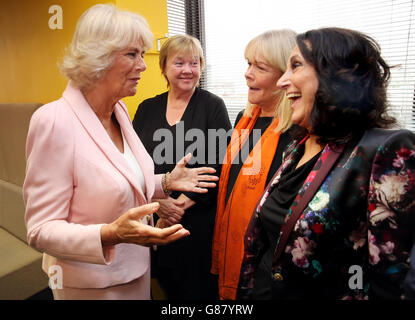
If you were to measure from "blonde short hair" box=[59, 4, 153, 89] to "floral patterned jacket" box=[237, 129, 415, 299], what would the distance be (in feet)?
2.74

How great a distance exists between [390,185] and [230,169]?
3.13 ft

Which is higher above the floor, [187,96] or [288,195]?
[187,96]

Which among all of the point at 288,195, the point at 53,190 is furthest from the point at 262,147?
the point at 53,190

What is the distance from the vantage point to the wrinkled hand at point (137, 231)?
2.92ft

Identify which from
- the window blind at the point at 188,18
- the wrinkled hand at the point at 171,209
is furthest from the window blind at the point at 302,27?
the wrinkled hand at the point at 171,209

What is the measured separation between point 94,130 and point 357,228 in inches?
36.7

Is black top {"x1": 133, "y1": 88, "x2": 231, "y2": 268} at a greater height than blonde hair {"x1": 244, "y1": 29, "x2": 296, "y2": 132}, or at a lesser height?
lesser

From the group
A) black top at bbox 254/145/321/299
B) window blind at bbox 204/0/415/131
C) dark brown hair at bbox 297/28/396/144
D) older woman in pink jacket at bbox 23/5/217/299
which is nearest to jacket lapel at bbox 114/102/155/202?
older woman in pink jacket at bbox 23/5/217/299

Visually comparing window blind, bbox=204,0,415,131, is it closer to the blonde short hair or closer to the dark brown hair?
the dark brown hair

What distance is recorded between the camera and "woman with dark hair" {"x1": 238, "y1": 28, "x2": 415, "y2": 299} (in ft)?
2.57

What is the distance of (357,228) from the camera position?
2.92 feet

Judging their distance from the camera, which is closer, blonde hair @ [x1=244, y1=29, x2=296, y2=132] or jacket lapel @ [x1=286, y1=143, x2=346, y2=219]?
jacket lapel @ [x1=286, y1=143, x2=346, y2=219]
